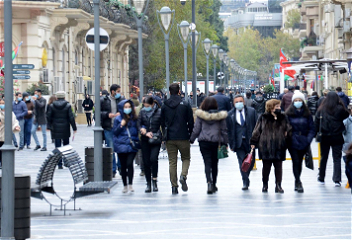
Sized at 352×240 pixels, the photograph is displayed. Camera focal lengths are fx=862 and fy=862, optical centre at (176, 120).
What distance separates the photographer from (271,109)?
14328 mm

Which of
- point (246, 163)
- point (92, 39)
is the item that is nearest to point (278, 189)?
point (246, 163)

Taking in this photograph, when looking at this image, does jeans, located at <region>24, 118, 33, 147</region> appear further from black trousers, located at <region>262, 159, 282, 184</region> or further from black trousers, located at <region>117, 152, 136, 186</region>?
black trousers, located at <region>262, 159, 282, 184</region>

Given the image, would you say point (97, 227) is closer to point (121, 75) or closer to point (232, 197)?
point (232, 197)

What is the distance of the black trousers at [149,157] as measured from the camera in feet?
47.4

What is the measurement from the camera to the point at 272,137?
14281 mm

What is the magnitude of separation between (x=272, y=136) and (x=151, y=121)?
2031 millimetres

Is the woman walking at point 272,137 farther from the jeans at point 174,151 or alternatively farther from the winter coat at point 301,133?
the jeans at point 174,151

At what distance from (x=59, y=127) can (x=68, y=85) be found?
917 inches

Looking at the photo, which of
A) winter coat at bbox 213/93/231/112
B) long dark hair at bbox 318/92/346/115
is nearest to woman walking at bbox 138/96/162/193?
long dark hair at bbox 318/92/346/115

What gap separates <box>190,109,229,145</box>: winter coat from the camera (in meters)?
14.3

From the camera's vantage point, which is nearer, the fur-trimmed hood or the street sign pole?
→ the street sign pole

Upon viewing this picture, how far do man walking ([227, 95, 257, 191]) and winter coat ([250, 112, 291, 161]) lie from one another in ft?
2.29

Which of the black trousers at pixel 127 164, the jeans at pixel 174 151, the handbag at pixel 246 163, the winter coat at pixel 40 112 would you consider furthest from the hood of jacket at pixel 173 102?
the winter coat at pixel 40 112

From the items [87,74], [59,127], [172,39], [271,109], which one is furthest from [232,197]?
[172,39]
